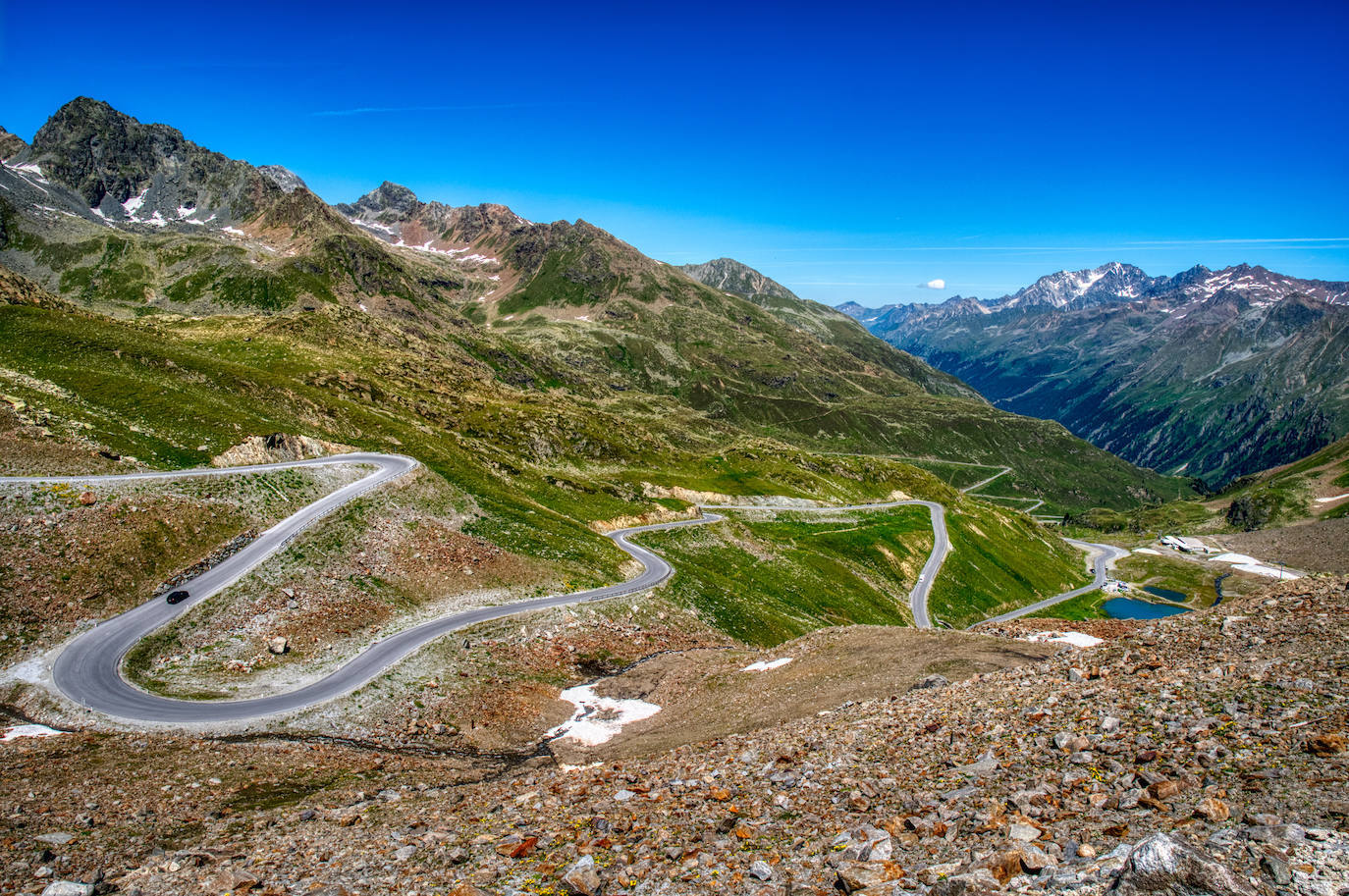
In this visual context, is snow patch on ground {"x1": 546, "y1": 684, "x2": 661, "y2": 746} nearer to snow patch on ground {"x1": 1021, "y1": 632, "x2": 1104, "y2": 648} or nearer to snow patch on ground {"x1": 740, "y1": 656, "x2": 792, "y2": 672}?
snow patch on ground {"x1": 740, "y1": 656, "x2": 792, "y2": 672}

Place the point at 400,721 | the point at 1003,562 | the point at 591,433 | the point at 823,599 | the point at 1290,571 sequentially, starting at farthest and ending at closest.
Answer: the point at 1290,571
the point at 591,433
the point at 1003,562
the point at 823,599
the point at 400,721

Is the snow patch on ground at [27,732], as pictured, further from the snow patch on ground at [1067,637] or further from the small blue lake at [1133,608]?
the small blue lake at [1133,608]

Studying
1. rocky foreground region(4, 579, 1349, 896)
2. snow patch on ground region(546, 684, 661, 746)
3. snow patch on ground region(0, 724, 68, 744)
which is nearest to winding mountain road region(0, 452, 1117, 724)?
snow patch on ground region(0, 724, 68, 744)

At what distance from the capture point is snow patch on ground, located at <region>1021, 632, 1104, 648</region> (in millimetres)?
35713

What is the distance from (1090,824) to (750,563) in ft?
238

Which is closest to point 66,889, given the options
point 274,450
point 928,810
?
point 928,810

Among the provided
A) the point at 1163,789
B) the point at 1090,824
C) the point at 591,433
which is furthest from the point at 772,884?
the point at 591,433

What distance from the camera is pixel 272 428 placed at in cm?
6694

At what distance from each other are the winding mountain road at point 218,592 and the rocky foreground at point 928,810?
9725 mm

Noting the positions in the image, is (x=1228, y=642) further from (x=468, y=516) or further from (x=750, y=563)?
(x=750, y=563)

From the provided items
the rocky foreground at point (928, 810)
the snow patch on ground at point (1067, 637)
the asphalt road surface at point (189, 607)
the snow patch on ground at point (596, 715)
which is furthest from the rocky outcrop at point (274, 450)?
the snow patch on ground at point (1067, 637)

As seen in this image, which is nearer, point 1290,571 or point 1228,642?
point 1228,642

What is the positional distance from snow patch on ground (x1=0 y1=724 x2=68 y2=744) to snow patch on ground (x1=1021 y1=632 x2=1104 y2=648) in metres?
49.2

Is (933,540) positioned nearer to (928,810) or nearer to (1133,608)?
(1133,608)
